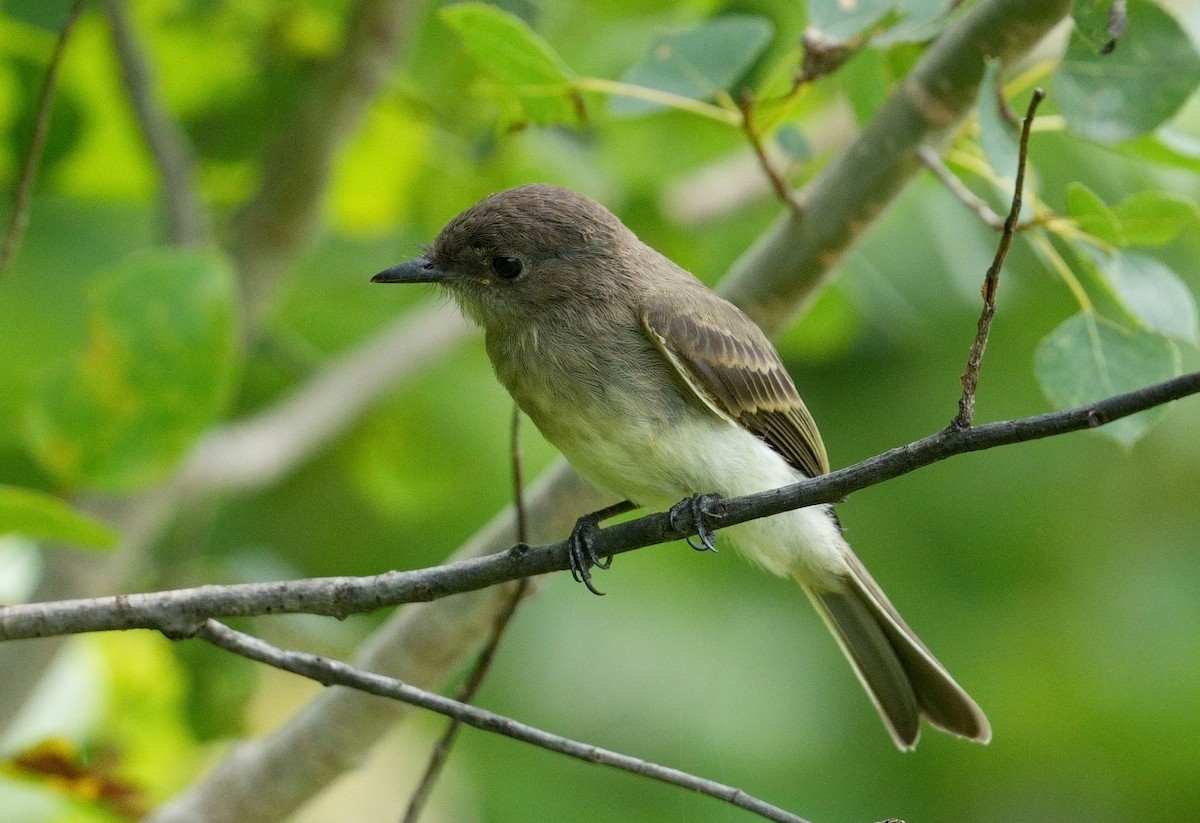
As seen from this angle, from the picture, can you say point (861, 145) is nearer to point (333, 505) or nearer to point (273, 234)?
point (273, 234)

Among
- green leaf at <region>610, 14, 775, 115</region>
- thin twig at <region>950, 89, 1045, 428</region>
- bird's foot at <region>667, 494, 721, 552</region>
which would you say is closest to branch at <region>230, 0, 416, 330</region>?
green leaf at <region>610, 14, 775, 115</region>

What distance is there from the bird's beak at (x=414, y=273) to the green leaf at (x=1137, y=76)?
132 cm

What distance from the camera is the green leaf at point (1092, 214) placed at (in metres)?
2.34

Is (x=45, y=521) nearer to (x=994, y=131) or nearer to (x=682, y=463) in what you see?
(x=682, y=463)

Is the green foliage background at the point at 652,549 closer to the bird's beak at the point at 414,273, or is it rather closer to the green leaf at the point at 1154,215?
the bird's beak at the point at 414,273

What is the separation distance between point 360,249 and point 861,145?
1.79 m

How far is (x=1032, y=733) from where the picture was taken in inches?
179

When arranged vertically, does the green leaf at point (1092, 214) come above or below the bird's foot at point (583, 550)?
above

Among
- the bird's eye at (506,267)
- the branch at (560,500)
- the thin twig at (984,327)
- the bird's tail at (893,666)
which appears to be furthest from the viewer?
the bird's eye at (506,267)

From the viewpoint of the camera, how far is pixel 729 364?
281 cm

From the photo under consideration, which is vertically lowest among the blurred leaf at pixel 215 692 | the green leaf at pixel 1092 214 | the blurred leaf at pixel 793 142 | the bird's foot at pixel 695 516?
the blurred leaf at pixel 215 692

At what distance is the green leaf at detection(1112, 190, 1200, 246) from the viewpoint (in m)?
2.38

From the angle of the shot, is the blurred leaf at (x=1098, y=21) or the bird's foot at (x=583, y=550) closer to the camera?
the blurred leaf at (x=1098, y=21)

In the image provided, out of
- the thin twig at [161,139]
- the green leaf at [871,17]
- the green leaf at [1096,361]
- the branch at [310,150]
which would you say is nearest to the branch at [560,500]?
the green leaf at [871,17]
